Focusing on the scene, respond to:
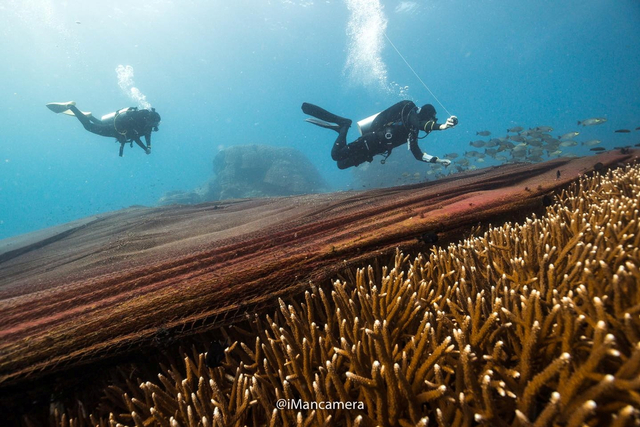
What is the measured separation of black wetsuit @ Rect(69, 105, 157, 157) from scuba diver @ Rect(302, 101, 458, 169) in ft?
29.0

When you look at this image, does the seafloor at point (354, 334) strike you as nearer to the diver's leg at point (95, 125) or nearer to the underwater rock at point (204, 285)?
the underwater rock at point (204, 285)

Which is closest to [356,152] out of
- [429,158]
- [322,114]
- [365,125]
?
[365,125]

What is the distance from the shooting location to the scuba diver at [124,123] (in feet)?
41.7

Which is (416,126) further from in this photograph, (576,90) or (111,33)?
(576,90)

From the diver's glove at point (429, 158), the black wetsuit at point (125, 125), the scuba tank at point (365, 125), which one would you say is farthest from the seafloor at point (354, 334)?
the black wetsuit at point (125, 125)

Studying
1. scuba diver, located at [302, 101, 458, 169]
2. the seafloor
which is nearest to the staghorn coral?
the seafloor

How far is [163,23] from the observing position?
7119cm

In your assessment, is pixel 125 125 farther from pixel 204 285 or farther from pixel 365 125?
pixel 204 285

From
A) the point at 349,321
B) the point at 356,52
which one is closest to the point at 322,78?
the point at 356,52

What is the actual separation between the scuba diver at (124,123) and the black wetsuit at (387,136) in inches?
375

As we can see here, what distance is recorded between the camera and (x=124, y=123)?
12711 mm

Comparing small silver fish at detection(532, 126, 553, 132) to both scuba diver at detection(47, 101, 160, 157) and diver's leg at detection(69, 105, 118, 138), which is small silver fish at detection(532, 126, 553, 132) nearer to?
scuba diver at detection(47, 101, 160, 157)

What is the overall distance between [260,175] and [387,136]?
96.8 ft

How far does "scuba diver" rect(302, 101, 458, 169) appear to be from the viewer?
316 inches
